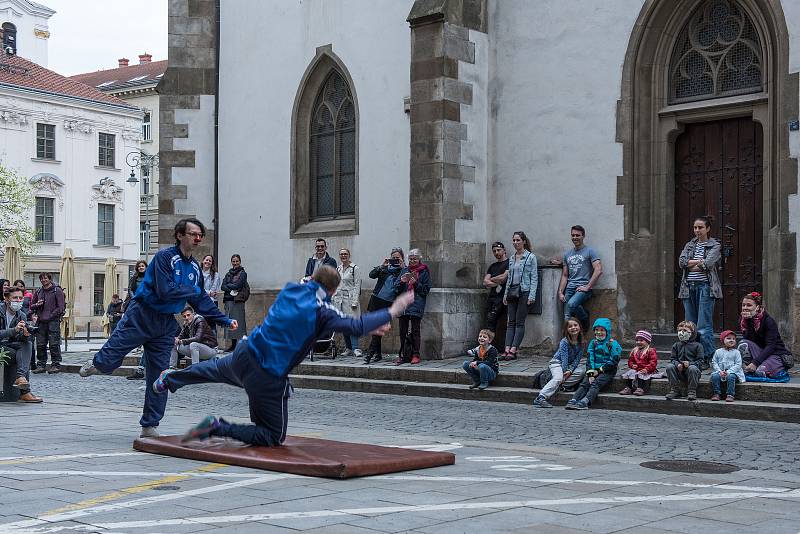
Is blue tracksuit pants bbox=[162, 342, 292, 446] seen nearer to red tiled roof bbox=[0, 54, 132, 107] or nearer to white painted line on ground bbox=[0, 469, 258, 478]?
white painted line on ground bbox=[0, 469, 258, 478]

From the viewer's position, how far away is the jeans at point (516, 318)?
16.7 m

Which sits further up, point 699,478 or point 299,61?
point 299,61

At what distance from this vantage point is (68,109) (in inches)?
2085

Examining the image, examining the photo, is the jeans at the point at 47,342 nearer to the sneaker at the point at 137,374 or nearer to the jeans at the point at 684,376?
the sneaker at the point at 137,374

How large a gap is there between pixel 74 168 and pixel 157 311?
4616 centimetres

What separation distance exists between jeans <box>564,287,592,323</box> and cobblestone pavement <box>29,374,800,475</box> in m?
2.75

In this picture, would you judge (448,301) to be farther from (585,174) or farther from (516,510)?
(516,510)

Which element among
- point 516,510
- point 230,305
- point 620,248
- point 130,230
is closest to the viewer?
point 516,510

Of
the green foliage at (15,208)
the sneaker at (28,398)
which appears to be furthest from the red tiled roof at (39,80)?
the sneaker at (28,398)

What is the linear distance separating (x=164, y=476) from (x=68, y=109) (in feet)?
158

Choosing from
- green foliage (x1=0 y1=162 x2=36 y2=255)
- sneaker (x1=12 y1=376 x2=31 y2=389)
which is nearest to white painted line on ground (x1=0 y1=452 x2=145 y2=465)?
sneaker (x1=12 y1=376 x2=31 y2=389)

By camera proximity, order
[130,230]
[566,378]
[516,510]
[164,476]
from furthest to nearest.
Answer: [130,230]
[566,378]
[164,476]
[516,510]

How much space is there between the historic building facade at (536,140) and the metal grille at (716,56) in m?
0.03

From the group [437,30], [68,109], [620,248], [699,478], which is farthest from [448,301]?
[68,109]
